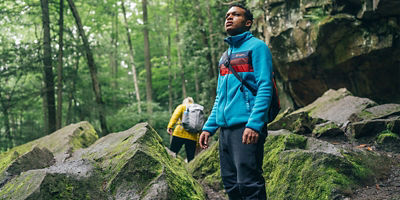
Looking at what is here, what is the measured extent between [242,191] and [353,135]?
16.0 feet

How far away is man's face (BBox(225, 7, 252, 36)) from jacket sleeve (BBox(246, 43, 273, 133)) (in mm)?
292

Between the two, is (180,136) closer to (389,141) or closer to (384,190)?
(389,141)

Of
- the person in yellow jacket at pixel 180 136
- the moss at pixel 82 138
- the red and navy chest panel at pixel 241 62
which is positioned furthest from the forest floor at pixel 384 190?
the moss at pixel 82 138

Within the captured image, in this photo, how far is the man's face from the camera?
2.83 metres

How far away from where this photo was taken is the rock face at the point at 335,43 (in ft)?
34.9

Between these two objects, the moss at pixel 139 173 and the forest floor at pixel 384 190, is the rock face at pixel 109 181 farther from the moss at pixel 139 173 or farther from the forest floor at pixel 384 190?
the forest floor at pixel 384 190

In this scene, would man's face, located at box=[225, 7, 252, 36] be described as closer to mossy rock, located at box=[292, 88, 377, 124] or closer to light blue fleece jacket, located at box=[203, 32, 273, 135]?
light blue fleece jacket, located at box=[203, 32, 273, 135]

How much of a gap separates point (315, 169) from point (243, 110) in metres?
1.74

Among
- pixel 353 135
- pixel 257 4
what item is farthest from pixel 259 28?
pixel 353 135

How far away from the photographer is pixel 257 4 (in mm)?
14328

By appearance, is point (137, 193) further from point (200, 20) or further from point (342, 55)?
point (200, 20)

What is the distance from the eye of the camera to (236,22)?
2.83 m

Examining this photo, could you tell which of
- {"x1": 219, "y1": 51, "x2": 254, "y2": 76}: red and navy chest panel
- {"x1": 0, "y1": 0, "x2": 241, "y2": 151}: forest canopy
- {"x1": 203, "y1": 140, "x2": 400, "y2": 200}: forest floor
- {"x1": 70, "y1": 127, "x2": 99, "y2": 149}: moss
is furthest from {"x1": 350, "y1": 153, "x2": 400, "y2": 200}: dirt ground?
{"x1": 0, "y1": 0, "x2": 241, "y2": 151}: forest canopy

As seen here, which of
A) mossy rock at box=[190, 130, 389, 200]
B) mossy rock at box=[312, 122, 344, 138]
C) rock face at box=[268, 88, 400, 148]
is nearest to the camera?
mossy rock at box=[190, 130, 389, 200]
